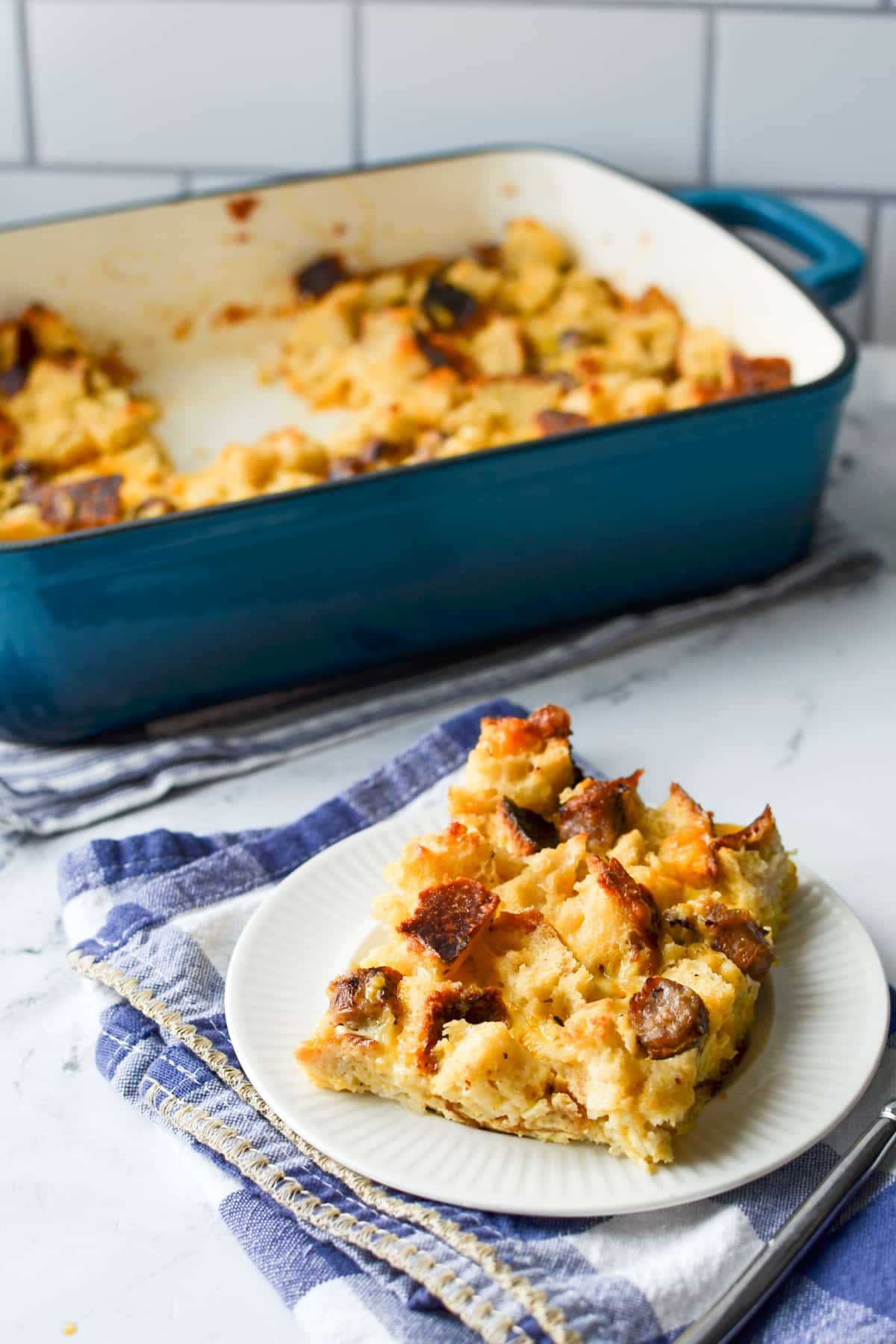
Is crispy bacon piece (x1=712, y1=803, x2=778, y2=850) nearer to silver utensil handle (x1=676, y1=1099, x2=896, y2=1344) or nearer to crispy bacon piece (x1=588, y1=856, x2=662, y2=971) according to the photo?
crispy bacon piece (x1=588, y1=856, x2=662, y2=971)

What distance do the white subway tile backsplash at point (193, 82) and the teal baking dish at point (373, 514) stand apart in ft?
0.81

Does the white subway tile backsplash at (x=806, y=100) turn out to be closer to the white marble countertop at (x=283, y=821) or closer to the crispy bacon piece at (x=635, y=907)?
the white marble countertop at (x=283, y=821)

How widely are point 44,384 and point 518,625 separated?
0.66 meters

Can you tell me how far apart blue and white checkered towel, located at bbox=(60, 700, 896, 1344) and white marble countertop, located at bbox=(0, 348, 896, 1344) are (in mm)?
23

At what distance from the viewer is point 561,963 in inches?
37.9

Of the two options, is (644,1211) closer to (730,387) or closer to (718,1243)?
(718,1243)

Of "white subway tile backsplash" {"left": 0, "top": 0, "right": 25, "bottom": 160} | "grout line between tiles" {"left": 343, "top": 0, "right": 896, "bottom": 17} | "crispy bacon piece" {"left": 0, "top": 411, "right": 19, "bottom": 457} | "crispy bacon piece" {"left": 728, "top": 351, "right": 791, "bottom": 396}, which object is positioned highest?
"grout line between tiles" {"left": 343, "top": 0, "right": 896, "bottom": 17}

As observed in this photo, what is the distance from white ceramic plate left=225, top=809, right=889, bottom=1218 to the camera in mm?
874

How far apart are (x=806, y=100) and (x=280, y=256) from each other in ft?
2.38

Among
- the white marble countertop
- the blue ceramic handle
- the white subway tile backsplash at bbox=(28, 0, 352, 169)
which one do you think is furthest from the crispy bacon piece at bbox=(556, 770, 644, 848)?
the white subway tile backsplash at bbox=(28, 0, 352, 169)

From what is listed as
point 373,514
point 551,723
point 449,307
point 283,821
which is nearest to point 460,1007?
point 551,723

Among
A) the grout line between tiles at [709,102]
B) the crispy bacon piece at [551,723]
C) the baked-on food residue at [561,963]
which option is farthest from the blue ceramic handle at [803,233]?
the baked-on food residue at [561,963]

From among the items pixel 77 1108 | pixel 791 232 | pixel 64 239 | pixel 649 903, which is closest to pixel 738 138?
pixel 791 232

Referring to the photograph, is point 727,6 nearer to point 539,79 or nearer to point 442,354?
point 539,79
